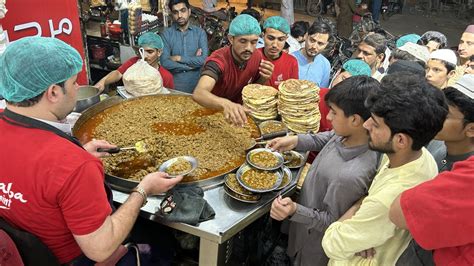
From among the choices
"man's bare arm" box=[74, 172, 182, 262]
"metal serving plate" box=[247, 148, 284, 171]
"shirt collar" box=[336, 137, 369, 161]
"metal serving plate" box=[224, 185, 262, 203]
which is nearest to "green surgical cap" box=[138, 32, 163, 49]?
"metal serving plate" box=[247, 148, 284, 171]

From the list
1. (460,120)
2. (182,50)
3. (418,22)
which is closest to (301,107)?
(460,120)

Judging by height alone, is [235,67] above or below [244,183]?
above

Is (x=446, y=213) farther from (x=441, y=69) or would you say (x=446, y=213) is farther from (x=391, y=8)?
(x=391, y=8)

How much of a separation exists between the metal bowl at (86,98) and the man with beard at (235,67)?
980 millimetres

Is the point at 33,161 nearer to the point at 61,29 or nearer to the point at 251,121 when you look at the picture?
the point at 251,121

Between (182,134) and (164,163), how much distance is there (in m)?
0.61

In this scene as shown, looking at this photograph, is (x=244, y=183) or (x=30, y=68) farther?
(x=244, y=183)

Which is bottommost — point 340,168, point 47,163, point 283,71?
point 340,168

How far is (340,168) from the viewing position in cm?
215

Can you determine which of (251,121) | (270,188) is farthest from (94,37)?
(270,188)

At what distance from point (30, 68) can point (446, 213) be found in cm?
184

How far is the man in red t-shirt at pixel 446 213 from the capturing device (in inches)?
56.0

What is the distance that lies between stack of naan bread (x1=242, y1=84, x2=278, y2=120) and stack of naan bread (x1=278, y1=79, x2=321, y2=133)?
0.48 feet

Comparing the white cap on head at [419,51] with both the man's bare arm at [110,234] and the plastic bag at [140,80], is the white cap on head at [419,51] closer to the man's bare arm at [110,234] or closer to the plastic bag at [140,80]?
the plastic bag at [140,80]
